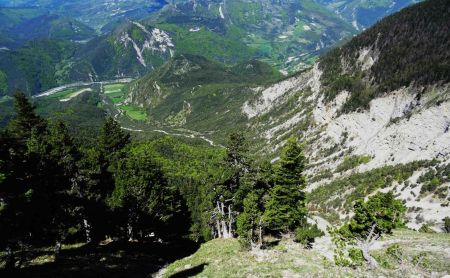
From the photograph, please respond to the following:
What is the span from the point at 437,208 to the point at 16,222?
6877 cm

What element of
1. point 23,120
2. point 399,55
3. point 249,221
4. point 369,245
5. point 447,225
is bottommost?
point 447,225

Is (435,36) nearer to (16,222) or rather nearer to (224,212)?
(224,212)

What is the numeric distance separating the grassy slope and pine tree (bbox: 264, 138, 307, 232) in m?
3.54

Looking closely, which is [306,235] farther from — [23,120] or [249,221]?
[23,120]

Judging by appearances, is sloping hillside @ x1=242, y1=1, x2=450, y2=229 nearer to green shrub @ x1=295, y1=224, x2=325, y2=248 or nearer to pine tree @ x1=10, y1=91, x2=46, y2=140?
green shrub @ x1=295, y1=224, x2=325, y2=248

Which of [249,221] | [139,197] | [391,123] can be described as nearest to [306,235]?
[249,221]

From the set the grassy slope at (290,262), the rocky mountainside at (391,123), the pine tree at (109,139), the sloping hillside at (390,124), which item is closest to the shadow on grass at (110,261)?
the grassy slope at (290,262)

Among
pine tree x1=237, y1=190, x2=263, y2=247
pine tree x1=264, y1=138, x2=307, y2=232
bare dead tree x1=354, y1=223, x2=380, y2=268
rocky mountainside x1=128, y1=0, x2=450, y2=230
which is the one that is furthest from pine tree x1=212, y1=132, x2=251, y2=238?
rocky mountainside x1=128, y1=0, x2=450, y2=230

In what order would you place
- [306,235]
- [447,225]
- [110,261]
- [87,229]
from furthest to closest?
[447,225], [87,229], [306,235], [110,261]

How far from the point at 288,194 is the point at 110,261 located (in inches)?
943

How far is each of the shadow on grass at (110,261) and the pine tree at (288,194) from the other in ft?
50.0

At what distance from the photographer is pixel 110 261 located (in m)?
43.0

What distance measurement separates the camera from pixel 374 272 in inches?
1235

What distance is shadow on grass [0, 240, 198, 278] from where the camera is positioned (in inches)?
1403
